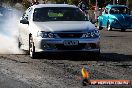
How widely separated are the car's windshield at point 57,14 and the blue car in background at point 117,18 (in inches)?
660

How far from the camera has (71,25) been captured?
13070 mm

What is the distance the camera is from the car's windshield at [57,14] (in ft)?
45.8

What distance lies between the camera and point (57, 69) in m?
10.7

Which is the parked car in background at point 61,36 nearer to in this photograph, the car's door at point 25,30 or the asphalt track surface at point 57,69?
the car's door at point 25,30

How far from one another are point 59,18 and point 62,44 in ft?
4.73

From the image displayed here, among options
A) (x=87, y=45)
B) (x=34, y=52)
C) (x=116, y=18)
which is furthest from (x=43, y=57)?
(x=116, y=18)

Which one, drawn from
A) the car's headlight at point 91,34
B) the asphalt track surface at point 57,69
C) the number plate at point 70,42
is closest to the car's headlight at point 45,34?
the number plate at point 70,42

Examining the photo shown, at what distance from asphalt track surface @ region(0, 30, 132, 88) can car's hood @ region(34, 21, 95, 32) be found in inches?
30.6

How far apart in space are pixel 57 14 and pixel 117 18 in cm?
1721

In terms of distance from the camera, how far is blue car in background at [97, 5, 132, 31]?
3102cm

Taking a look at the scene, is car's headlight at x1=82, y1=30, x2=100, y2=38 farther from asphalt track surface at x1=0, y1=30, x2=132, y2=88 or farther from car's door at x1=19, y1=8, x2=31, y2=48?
car's door at x1=19, y1=8, x2=31, y2=48

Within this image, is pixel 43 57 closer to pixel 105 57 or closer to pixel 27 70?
pixel 105 57

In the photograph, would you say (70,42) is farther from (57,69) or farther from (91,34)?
(57,69)

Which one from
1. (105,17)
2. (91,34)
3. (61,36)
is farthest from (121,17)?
(61,36)
